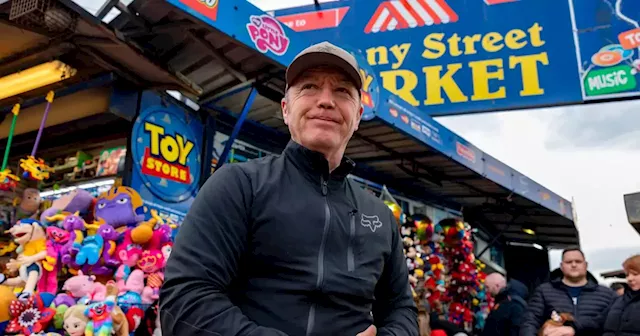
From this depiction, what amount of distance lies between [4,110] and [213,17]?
291 cm

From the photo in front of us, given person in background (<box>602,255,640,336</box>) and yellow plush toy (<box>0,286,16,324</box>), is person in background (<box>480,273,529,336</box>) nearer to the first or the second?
person in background (<box>602,255,640,336</box>)

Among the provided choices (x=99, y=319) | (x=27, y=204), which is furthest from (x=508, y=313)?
(x=27, y=204)

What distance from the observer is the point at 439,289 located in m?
8.18

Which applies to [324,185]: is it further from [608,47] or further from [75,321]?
[608,47]

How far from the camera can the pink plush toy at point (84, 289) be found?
3.49 m

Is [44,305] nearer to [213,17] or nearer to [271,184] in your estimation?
[213,17]

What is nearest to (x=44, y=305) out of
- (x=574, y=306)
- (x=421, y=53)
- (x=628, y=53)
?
(x=574, y=306)

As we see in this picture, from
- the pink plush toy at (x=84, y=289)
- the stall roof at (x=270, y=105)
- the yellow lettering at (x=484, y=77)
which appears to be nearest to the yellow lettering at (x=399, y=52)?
the yellow lettering at (x=484, y=77)

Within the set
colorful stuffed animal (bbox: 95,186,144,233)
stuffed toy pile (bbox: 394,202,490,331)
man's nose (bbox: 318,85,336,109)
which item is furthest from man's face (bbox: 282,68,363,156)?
stuffed toy pile (bbox: 394,202,490,331)

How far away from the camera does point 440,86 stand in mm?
9797

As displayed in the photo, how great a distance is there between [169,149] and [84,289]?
1.97 metres

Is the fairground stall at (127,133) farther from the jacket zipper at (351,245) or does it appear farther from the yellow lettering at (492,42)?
the yellow lettering at (492,42)

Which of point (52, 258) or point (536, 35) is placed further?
point (536, 35)

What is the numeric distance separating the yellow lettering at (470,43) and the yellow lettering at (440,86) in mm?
387
